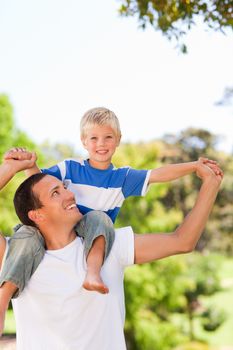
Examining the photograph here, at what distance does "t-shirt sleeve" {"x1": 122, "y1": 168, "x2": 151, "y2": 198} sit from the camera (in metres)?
3.05

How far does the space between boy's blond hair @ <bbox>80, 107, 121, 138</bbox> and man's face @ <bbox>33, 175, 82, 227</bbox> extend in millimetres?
538

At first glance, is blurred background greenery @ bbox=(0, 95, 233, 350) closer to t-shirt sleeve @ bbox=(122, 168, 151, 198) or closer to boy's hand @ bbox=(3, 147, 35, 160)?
t-shirt sleeve @ bbox=(122, 168, 151, 198)

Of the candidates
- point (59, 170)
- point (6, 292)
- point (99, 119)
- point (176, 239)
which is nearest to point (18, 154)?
point (59, 170)

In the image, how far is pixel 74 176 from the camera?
2996mm

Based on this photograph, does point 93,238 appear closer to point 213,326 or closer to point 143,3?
point 143,3

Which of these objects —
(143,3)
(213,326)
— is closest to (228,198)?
(213,326)

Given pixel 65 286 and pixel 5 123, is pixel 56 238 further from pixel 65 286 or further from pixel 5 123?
pixel 5 123

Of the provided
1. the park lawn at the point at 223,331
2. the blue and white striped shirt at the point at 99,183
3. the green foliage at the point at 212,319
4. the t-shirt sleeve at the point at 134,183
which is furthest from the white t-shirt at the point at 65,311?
the green foliage at the point at 212,319

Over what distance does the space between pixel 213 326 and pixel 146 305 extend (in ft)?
28.0

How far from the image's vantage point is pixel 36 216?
2.52 metres

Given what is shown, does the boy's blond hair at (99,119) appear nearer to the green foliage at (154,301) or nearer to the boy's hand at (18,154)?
the boy's hand at (18,154)

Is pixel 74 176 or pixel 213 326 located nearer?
pixel 74 176

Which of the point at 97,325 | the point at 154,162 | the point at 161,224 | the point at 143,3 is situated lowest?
the point at 161,224

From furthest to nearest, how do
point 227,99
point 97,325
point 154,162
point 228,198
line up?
point 228,198, point 154,162, point 227,99, point 97,325
